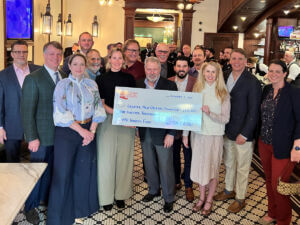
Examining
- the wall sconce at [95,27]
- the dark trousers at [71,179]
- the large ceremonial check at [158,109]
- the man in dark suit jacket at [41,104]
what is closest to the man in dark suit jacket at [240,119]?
the large ceremonial check at [158,109]

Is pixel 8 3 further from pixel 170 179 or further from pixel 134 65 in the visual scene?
pixel 170 179

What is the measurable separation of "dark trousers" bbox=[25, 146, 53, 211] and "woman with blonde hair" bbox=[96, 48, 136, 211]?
46 cm

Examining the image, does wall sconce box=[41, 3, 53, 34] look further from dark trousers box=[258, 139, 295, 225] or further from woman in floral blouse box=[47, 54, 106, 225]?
dark trousers box=[258, 139, 295, 225]

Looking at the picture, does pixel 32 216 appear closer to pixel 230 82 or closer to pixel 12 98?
pixel 12 98

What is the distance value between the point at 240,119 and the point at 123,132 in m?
1.12

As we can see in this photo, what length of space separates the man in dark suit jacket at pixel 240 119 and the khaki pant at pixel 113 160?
1.00 meters

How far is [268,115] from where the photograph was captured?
2674mm

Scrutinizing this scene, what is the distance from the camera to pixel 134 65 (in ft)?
11.2

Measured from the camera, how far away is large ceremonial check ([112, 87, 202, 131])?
9.24 ft

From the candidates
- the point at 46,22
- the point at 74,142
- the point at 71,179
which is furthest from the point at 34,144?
the point at 46,22

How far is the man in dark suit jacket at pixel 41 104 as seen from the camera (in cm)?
248

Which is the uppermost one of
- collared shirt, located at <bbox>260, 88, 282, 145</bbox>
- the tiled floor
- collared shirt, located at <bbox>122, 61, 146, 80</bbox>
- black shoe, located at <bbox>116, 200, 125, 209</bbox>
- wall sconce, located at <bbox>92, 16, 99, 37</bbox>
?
wall sconce, located at <bbox>92, 16, 99, 37</bbox>

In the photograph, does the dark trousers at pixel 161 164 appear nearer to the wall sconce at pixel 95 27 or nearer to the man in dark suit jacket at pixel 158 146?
the man in dark suit jacket at pixel 158 146

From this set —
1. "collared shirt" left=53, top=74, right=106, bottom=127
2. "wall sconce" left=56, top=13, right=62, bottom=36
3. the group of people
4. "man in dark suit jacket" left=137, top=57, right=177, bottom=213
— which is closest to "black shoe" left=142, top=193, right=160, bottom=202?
the group of people
